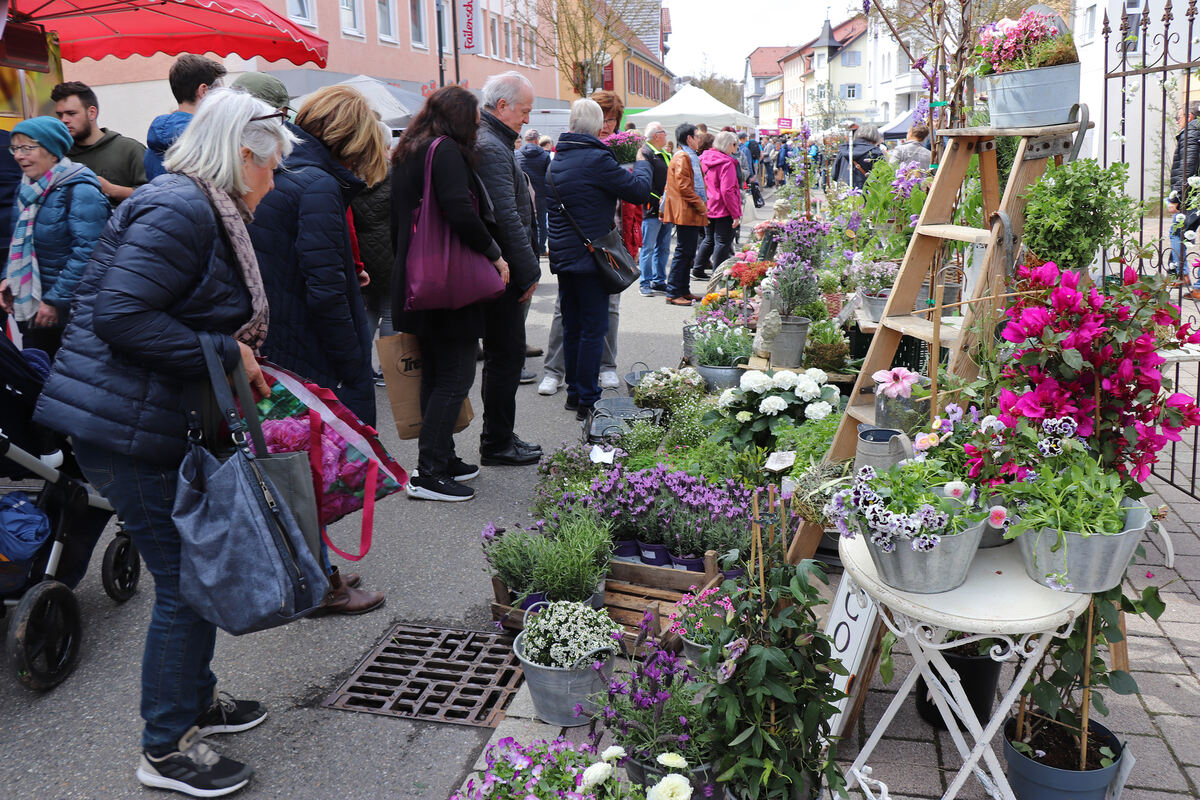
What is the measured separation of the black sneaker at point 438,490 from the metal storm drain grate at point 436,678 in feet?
4.31

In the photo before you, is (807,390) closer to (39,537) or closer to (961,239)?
(961,239)

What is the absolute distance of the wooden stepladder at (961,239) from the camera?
9.07 ft

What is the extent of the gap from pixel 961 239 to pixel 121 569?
3.49 meters

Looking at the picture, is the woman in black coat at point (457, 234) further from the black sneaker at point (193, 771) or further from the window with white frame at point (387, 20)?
the window with white frame at point (387, 20)

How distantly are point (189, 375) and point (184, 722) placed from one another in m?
1.04

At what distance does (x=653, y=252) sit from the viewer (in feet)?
40.2

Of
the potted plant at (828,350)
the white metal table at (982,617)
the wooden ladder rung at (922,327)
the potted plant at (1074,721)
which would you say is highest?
the wooden ladder rung at (922,327)

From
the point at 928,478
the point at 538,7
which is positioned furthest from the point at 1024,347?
the point at 538,7

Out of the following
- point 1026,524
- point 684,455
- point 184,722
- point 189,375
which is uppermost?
point 189,375

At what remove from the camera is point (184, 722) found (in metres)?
2.78

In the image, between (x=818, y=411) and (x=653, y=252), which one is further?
(x=653, y=252)

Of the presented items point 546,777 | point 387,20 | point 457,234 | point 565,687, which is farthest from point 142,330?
point 387,20

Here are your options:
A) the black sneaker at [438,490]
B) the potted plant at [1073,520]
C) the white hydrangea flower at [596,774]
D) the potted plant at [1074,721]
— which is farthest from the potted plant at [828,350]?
the white hydrangea flower at [596,774]

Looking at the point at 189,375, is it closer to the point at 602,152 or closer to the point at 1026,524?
the point at 1026,524
